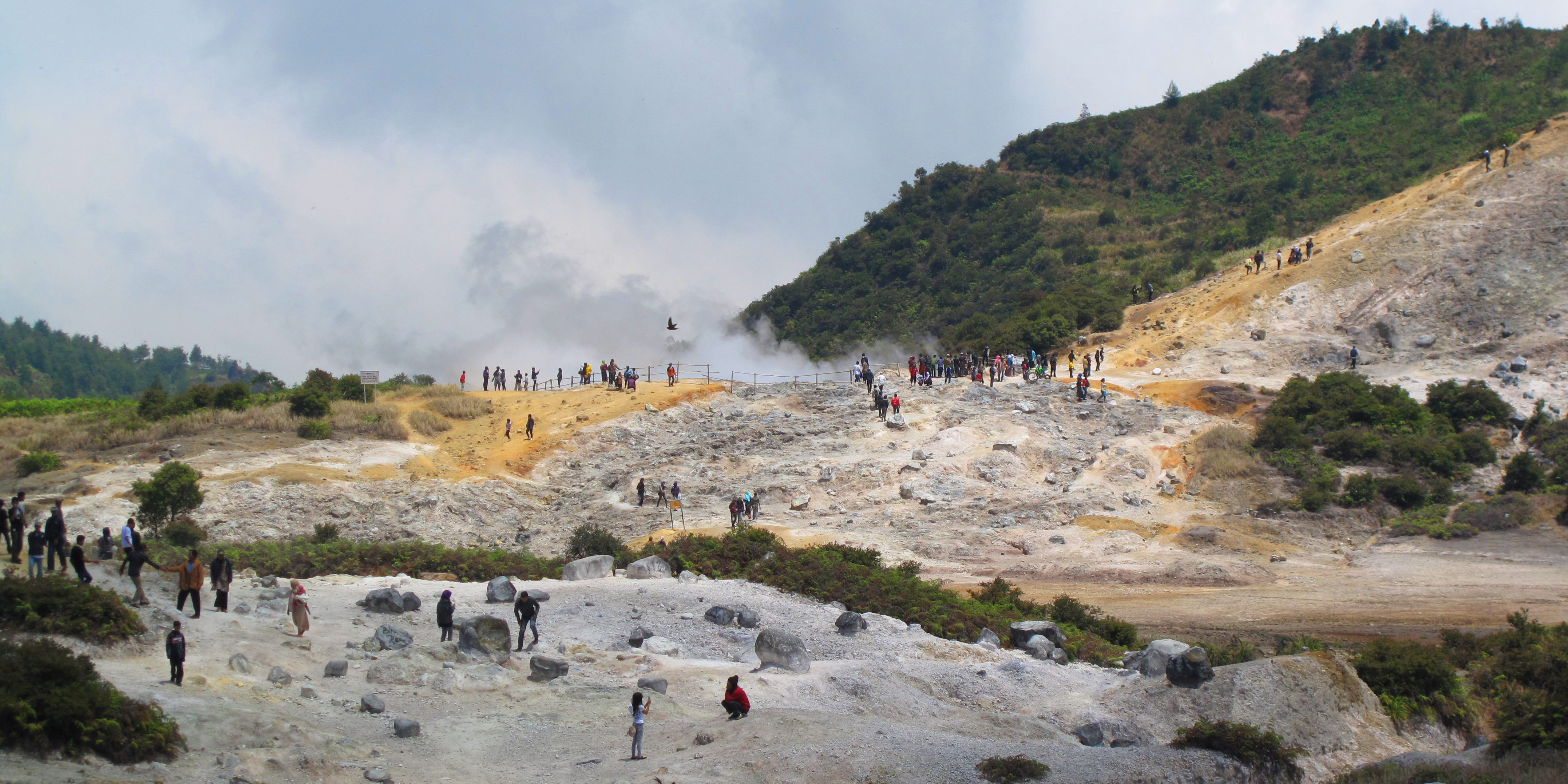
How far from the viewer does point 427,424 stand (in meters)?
40.4

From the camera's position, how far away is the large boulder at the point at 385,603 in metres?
18.0

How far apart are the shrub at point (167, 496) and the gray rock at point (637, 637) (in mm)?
15707

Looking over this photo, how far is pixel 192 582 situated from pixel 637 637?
20.9 ft

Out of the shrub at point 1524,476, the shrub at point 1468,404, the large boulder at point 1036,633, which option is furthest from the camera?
the shrub at point 1468,404

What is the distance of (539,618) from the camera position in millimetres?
18297

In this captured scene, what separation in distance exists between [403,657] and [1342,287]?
45.0 meters

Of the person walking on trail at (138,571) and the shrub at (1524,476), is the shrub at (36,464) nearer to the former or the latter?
the person walking on trail at (138,571)

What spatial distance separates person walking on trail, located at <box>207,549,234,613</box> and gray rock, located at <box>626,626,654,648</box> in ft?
19.2

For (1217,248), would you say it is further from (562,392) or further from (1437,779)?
(1437,779)

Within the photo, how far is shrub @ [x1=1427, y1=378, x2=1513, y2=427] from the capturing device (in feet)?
117

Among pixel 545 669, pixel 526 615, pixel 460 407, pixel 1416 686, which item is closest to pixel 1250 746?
pixel 1416 686

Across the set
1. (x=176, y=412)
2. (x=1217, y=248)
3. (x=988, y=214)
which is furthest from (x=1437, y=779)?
(x=988, y=214)

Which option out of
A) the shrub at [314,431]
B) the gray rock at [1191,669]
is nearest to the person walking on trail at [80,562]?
the gray rock at [1191,669]

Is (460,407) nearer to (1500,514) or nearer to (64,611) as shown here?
(64,611)
